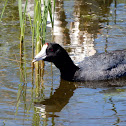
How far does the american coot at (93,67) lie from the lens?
665 centimetres

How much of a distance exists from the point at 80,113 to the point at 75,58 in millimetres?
2611

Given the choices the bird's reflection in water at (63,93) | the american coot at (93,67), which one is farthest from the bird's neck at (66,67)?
the bird's reflection in water at (63,93)

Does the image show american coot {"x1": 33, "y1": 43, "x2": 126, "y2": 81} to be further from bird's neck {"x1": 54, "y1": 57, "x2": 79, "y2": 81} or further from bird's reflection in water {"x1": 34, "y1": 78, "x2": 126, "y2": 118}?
bird's reflection in water {"x1": 34, "y1": 78, "x2": 126, "y2": 118}

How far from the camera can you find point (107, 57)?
684 cm

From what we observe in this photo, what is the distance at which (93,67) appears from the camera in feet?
22.3

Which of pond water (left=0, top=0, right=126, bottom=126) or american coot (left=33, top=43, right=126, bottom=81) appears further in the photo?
american coot (left=33, top=43, right=126, bottom=81)

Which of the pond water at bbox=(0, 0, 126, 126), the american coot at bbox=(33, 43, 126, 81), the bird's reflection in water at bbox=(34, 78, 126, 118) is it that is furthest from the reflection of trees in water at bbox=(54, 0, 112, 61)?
the bird's reflection in water at bbox=(34, 78, 126, 118)

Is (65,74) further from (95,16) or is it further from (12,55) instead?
(95,16)

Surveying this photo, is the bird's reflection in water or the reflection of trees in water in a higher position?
the reflection of trees in water

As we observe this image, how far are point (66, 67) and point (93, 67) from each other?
0.47 m

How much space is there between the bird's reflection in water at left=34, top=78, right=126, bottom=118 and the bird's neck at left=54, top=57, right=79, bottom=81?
11 centimetres

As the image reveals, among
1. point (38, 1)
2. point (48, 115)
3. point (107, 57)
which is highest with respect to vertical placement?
point (38, 1)

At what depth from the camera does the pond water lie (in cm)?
490

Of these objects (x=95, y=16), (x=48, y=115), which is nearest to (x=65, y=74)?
(x=48, y=115)
